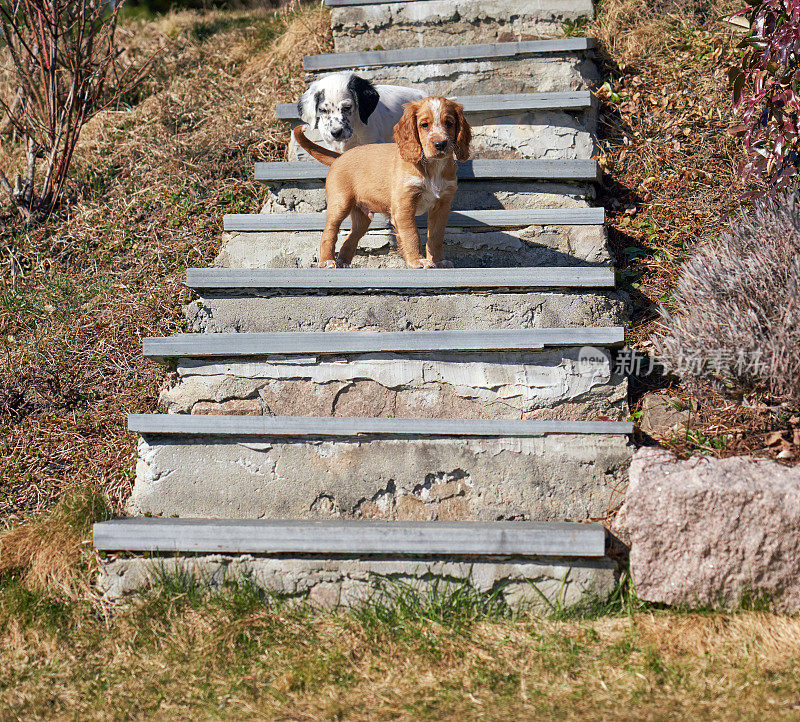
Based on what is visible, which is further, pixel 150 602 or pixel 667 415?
pixel 667 415

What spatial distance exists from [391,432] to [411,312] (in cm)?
66

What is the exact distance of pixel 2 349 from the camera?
14.0 ft

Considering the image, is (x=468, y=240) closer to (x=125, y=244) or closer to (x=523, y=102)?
(x=523, y=102)

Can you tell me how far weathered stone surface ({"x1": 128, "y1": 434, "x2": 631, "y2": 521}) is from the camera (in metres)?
3.21

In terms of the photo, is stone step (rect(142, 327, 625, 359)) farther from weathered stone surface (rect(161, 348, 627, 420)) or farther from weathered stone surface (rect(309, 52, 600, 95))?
weathered stone surface (rect(309, 52, 600, 95))

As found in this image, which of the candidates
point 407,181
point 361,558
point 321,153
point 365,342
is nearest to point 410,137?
point 407,181

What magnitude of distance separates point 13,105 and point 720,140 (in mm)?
5236

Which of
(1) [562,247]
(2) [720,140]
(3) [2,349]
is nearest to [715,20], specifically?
(2) [720,140]

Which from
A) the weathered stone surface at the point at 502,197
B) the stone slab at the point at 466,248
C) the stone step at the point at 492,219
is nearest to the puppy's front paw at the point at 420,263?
the stone slab at the point at 466,248

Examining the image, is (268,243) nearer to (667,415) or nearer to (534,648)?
(667,415)

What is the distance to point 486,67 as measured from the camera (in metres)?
5.31

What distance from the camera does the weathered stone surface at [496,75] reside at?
5.26 metres

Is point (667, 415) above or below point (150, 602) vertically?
above

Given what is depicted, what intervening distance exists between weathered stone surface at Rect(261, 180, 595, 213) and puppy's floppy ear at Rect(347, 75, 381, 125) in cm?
52
